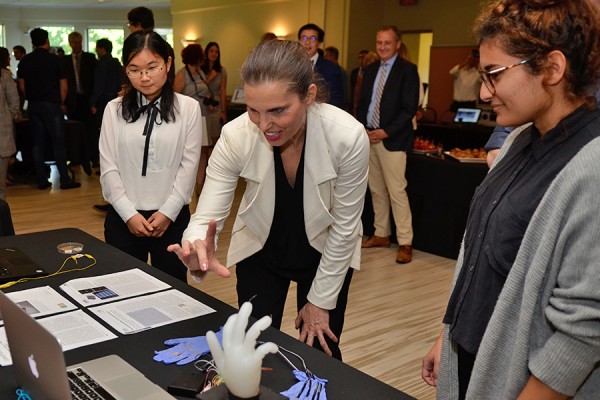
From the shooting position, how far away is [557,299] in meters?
1.06

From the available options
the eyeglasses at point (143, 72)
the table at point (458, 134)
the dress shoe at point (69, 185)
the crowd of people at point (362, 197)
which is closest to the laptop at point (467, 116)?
the table at point (458, 134)

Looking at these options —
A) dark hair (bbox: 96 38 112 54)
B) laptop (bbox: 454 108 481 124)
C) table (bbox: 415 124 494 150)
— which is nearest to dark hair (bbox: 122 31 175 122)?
dark hair (bbox: 96 38 112 54)

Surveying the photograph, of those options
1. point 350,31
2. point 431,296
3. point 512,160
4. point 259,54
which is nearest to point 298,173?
point 259,54

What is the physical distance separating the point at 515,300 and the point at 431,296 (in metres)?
2.73

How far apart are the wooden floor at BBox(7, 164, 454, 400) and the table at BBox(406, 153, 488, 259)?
13 centimetres

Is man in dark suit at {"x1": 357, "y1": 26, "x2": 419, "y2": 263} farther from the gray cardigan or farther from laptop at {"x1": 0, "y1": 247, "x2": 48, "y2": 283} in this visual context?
the gray cardigan

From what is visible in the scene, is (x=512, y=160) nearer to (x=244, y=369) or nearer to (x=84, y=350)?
(x=244, y=369)

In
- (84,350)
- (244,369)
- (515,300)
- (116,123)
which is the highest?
(116,123)

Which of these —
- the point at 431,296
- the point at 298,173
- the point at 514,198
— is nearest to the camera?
the point at 514,198

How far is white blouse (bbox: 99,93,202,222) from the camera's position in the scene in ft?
8.04

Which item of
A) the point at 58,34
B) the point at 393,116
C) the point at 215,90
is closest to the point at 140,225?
the point at 393,116

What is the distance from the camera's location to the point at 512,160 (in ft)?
4.38

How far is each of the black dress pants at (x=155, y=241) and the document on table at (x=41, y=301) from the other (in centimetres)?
70

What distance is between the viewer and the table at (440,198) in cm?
446
